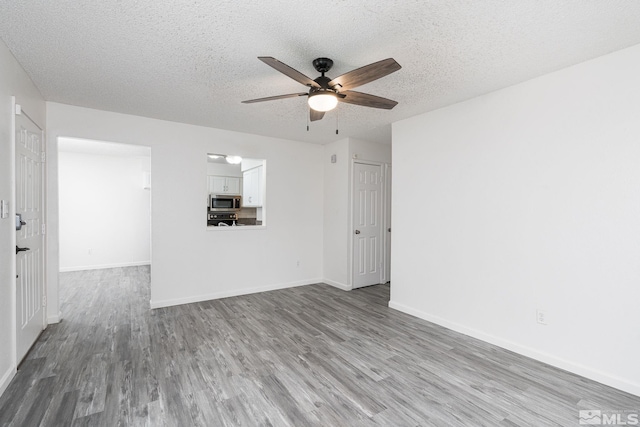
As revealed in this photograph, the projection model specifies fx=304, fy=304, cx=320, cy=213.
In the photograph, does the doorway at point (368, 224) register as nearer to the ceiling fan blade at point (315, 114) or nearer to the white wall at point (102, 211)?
the ceiling fan blade at point (315, 114)

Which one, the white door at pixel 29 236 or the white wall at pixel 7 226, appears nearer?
the white wall at pixel 7 226

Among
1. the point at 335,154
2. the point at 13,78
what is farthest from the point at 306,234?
the point at 13,78

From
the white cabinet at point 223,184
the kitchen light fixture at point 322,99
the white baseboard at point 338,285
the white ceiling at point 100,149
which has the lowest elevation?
the white baseboard at point 338,285

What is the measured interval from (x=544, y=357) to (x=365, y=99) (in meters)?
2.71

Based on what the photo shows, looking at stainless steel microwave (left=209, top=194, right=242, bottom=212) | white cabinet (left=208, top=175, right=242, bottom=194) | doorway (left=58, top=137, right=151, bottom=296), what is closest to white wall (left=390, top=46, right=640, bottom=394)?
stainless steel microwave (left=209, top=194, right=242, bottom=212)

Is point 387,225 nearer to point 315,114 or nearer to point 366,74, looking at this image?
point 315,114

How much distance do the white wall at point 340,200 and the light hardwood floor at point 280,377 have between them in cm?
143

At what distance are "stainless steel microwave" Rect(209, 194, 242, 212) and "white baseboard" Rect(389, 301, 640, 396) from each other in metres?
5.19

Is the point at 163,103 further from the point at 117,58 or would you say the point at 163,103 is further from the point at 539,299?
the point at 539,299

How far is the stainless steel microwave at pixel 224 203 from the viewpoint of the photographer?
23.8ft

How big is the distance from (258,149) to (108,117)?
1.98 metres

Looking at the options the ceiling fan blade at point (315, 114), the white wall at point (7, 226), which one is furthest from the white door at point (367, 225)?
the white wall at point (7, 226)

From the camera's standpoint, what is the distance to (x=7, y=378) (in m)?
2.20

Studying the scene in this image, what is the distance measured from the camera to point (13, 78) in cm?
240
